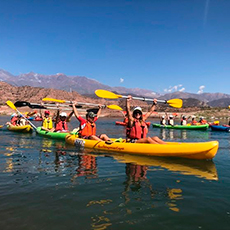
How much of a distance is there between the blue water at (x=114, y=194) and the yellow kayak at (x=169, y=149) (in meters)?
0.29

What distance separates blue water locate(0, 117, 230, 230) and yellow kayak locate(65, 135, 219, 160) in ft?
0.95

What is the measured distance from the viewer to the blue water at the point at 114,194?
344cm

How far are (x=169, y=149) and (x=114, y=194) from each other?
11.7 ft

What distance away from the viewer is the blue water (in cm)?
Result: 344

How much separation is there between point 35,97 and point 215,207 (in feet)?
307

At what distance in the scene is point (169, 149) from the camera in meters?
7.57

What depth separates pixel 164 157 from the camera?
779 cm

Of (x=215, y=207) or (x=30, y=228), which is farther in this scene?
(x=215, y=207)

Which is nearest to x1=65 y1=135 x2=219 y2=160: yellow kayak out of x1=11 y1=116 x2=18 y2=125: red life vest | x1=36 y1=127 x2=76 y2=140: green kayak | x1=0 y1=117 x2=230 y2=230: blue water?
x1=0 y1=117 x2=230 y2=230: blue water

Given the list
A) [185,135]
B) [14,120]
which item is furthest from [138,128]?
[14,120]

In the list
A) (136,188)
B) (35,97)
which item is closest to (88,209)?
(136,188)

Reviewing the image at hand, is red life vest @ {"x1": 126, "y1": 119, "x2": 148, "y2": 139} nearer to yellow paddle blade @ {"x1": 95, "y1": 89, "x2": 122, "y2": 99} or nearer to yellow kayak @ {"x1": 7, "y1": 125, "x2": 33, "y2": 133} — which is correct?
yellow paddle blade @ {"x1": 95, "y1": 89, "x2": 122, "y2": 99}

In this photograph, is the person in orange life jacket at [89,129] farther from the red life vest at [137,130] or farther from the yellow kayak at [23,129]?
the yellow kayak at [23,129]

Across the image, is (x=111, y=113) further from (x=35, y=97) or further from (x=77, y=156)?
(x=77, y=156)
